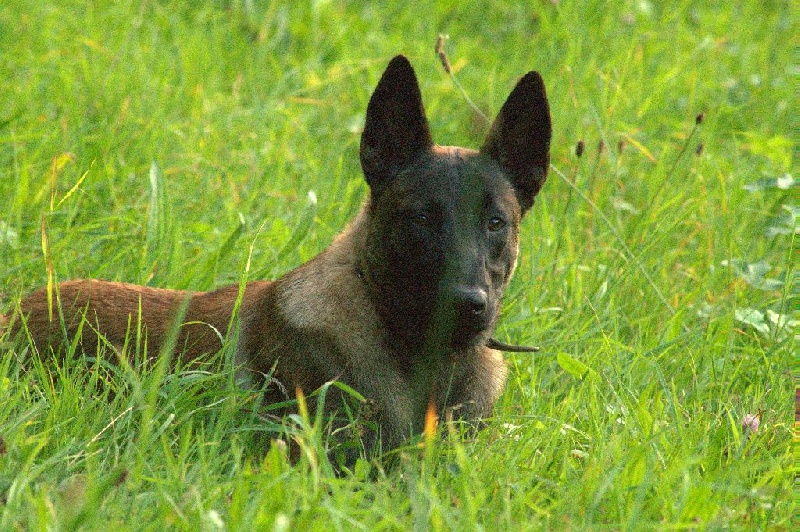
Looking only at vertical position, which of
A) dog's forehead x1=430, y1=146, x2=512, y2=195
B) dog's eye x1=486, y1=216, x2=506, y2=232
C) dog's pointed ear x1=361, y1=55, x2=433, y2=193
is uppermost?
dog's pointed ear x1=361, y1=55, x2=433, y2=193

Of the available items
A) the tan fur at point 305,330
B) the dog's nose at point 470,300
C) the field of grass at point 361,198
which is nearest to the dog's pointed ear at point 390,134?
the tan fur at point 305,330

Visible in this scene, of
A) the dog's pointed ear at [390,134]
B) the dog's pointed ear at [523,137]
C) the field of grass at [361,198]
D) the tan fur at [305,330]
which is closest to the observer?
the field of grass at [361,198]

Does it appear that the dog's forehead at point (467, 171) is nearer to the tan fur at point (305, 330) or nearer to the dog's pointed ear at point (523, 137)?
the dog's pointed ear at point (523, 137)

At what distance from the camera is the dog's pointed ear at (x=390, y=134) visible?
3.91m

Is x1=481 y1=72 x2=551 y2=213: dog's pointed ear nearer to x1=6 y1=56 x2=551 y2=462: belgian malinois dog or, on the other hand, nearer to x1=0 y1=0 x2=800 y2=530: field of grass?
x1=6 y1=56 x2=551 y2=462: belgian malinois dog

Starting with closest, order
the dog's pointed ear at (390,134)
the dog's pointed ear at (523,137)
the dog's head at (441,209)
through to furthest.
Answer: the dog's head at (441,209), the dog's pointed ear at (390,134), the dog's pointed ear at (523,137)

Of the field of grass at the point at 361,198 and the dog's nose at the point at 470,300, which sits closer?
the field of grass at the point at 361,198

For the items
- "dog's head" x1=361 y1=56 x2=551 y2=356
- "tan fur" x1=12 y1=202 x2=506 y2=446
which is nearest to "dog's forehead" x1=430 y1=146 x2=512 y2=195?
"dog's head" x1=361 y1=56 x2=551 y2=356

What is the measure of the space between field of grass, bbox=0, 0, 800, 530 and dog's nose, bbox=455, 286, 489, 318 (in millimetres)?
412

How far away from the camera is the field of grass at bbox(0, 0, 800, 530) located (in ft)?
10.00

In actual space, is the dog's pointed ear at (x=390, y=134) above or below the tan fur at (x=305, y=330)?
above

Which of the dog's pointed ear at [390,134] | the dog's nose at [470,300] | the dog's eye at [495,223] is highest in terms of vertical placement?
the dog's pointed ear at [390,134]

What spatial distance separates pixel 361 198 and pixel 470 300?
213cm

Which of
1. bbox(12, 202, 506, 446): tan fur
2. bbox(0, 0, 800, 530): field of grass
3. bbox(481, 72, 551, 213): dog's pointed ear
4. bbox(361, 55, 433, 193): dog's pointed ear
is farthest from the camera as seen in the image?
bbox(481, 72, 551, 213): dog's pointed ear
